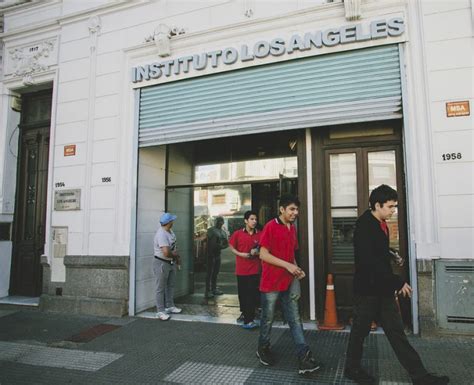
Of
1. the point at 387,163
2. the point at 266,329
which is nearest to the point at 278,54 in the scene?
the point at 387,163

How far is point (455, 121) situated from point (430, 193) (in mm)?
1031

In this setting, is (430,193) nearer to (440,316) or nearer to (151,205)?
(440,316)

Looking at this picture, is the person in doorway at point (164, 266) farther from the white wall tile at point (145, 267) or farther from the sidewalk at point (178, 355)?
the white wall tile at point (145, 267)

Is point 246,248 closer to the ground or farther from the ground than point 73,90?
closer to the ground

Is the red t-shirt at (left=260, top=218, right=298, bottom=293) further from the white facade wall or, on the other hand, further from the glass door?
the white facade wall

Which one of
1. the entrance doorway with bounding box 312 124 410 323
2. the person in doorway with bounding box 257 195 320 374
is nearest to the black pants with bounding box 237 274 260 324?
the entrance doorway with bounding box 312 124 410 323

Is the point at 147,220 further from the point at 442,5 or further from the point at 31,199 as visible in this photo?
the point at 442,5

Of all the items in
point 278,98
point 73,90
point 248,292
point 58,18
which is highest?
point 58,18

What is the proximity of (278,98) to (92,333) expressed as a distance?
4711mm

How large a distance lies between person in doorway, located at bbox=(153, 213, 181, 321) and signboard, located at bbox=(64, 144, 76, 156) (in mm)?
2470

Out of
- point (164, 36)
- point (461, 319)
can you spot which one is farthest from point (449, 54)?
point (164, 36)

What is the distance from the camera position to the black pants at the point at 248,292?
17.9 ft

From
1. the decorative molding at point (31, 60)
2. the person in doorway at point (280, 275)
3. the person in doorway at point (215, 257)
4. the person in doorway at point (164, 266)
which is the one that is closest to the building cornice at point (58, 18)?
the decorative molding at point (31, 60)

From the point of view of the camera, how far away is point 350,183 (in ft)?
19.0
